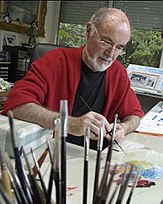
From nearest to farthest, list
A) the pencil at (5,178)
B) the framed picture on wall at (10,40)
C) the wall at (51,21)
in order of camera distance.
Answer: the pencil at (5,178), the framed picture on wall at (10,40), the wall at (51,21)

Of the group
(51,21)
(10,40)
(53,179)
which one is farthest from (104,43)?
(51,21)

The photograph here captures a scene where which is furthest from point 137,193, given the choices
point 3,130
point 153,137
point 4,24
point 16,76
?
point 4,24

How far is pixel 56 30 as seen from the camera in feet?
14.4

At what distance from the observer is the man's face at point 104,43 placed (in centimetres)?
134

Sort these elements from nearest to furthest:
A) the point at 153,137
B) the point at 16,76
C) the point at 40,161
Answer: the point at 40,161, the point at 153,137, the point at 16,76

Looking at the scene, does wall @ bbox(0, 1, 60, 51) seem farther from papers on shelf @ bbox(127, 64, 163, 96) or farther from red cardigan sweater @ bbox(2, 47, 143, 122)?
red cardigan sweater @ bbox(2, 47, 143, 122)

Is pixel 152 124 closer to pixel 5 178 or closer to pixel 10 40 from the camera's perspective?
pixel 5 178

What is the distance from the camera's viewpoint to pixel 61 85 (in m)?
1.46

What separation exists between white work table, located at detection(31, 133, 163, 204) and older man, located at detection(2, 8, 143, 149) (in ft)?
0.37

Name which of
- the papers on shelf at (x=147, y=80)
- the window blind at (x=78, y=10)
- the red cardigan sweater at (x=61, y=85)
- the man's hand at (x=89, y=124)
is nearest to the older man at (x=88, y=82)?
the red cardigan sweater at (x=61, y=85)

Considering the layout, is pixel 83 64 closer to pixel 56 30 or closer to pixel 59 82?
pixel 59 82

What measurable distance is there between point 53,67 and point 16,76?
6.86 feet

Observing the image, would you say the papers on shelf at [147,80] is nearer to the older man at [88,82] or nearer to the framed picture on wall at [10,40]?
the older man at [88,82]

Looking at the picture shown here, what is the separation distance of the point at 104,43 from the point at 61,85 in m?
0.30
